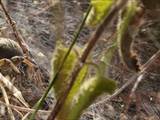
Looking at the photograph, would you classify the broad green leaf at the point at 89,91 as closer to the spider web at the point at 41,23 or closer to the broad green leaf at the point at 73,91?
the broad green leaf at the point at 73,91

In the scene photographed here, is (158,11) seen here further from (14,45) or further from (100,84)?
(14,45)

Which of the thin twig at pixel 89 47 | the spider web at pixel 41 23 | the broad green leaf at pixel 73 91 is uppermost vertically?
the thin twig at pixel 89 47

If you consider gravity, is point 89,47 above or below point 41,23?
above

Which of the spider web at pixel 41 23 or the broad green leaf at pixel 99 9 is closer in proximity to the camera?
the broad green leaf at pixel 99 9

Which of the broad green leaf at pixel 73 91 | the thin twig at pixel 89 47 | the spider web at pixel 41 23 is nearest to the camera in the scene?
the thin twig at pixel 89 47

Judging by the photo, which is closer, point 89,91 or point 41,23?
point 89,91

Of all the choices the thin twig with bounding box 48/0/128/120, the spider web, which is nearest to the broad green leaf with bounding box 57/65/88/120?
the thin twig with bounding box 48/0/128/120

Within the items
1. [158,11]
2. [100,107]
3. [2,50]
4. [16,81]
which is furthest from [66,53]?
[100,107]

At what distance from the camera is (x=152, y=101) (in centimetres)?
185

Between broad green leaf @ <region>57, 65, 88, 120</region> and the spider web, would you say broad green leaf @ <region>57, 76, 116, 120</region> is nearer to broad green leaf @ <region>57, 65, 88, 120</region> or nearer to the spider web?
broad green leaf @ <region>57, 65, 88, 120</region>

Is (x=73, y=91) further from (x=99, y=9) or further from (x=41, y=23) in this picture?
(x=41, y=23)

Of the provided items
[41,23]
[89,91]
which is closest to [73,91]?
[89,91]

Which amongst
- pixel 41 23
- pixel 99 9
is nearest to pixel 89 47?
pixel 99 9

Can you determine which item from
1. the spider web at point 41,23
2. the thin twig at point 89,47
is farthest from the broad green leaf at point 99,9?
the spider web at point 41,23
